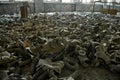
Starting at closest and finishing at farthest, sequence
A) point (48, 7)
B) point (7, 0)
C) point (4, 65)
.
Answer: point (4, 65) → point (7, 0) → point (48, 7)

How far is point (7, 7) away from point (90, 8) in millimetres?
7721

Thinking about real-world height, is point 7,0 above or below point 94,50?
above

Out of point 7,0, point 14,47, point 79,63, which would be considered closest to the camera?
point 79,63

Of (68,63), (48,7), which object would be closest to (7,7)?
(48,7)

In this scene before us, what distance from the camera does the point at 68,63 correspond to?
3.16 metres

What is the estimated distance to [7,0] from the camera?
45.3 feet

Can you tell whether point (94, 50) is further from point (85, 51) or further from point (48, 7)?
point (48, 7)

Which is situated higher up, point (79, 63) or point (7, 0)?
point (7, 0)

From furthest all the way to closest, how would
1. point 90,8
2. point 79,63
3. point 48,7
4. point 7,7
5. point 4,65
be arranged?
1. point 90,8
2. point 48,7
3. point 7,7
4. point 79,63
5. point 4,65

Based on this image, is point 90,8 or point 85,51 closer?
point 85,51

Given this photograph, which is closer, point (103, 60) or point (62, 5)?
point (103, 60)

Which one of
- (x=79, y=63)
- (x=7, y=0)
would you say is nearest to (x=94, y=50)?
(x=79, y=63)

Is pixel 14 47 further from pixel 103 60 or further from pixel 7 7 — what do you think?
pixel 7 7

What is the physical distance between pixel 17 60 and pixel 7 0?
37.6 ft
